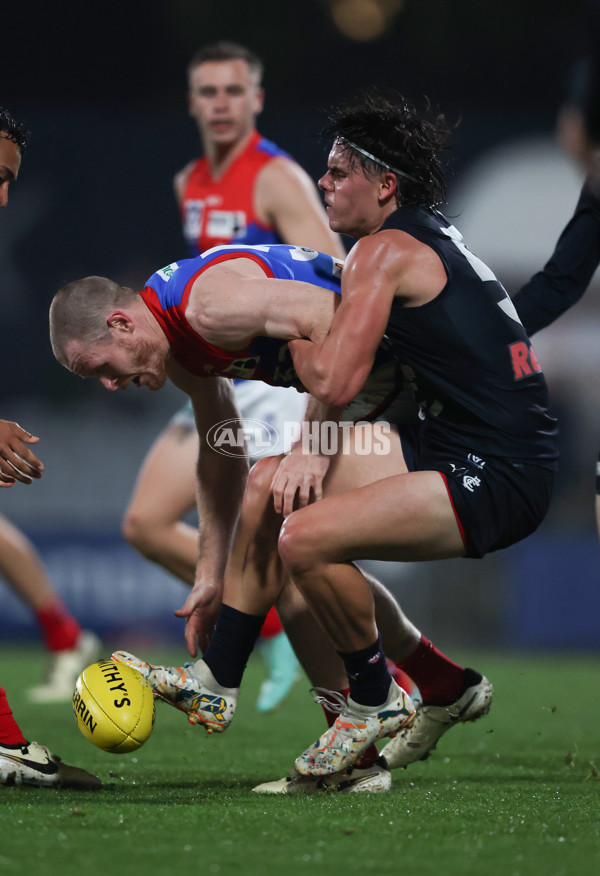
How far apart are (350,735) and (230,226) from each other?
→ 10.7 feet

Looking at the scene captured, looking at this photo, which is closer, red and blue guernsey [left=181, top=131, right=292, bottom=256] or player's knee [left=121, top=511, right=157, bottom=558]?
player's knee [left=121, top=511, right=157, bottom=558]

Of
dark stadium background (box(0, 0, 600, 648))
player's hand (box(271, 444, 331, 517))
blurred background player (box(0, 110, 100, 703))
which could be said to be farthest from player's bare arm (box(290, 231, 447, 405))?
dark stadium background (box(0, 0, 600, 648))

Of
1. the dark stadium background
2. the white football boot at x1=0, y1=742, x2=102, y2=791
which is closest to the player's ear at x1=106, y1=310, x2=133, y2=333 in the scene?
the white football boot at x1=0, y1=742, x2=102, y2=791

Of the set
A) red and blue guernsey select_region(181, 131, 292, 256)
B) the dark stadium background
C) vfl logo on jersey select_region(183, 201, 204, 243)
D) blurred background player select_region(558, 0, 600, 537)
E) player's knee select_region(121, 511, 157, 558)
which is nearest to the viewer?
blurred background player select_region(558, 0, 600, 537)

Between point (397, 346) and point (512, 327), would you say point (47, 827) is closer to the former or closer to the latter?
point (397, 346)

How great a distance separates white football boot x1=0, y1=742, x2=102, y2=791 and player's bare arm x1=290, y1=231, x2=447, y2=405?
128cm

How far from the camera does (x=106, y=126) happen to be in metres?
11.5

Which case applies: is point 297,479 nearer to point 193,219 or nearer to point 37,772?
point 37,772

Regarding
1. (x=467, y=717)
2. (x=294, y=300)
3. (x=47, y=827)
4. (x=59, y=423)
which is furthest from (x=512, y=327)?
(x=59, y=423)

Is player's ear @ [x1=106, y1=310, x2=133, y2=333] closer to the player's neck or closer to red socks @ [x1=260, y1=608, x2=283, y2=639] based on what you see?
red socks @ [x1=260, y1=608, x2=283, y2=639]

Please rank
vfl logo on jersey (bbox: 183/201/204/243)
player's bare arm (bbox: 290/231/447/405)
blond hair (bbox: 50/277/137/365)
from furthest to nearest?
vfl logo on jersey (bbox: 183/201/204/243)
blond hair (bbox: 50/277/137/365)
player's bare arm (bbox: 290/231/447/405)

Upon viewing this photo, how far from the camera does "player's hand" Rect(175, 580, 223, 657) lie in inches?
146

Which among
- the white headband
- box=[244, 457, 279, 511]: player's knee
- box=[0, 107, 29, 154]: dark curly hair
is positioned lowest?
box=[244, 457, 279, 511]: player's knee

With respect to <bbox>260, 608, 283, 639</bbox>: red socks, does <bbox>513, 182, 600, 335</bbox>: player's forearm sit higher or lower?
higher
